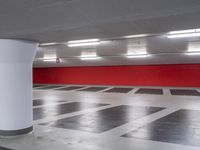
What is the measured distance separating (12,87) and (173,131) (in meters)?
4.05

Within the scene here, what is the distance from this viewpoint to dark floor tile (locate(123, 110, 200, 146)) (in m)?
4.93

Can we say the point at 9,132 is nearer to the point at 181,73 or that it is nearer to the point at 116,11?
the point at 116,11

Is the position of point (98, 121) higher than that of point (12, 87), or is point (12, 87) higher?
point (12, 87)

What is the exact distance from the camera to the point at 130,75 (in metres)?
19.5

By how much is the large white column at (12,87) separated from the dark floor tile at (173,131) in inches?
102

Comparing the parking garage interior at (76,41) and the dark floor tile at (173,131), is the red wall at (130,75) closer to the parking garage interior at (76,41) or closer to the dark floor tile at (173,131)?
the parking garage interior at (76,41)

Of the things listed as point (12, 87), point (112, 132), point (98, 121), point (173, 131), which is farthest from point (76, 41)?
point (173, 131)

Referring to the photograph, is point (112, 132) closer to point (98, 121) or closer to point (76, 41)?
point (98, 121)

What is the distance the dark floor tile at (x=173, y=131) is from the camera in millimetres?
4934

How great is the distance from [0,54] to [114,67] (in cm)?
1515

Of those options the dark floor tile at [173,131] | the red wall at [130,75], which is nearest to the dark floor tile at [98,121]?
the dark floor tile at [173,131]

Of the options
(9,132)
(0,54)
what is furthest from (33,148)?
(0,54)

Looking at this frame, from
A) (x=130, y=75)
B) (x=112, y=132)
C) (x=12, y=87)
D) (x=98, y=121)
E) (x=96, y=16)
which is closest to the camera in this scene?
(x=96, y=16)

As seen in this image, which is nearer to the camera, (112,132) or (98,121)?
(112,132)
